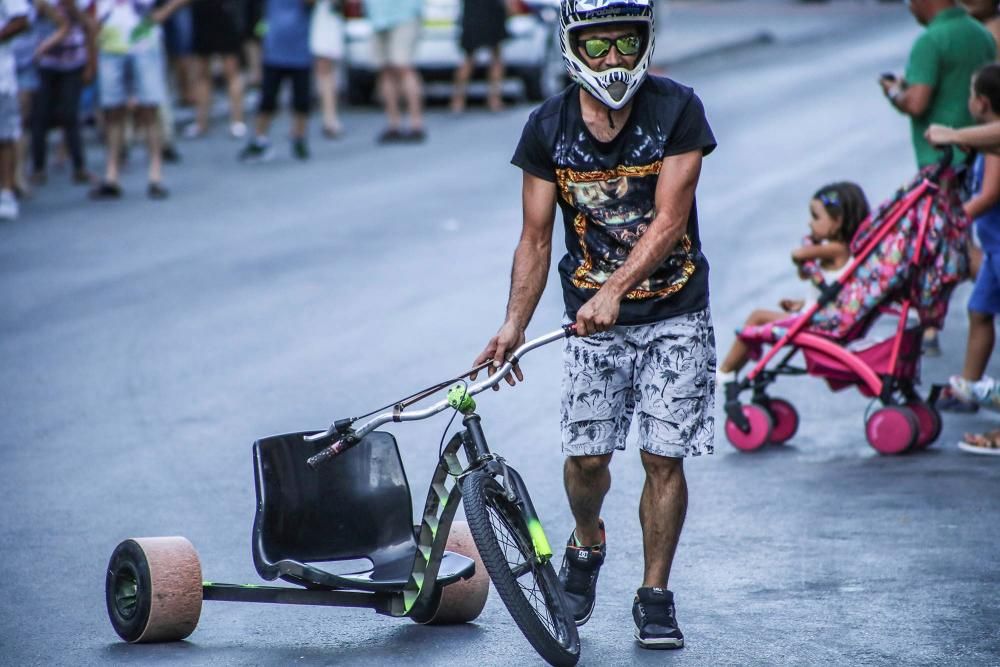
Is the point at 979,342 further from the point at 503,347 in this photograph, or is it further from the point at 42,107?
the point at 42,107

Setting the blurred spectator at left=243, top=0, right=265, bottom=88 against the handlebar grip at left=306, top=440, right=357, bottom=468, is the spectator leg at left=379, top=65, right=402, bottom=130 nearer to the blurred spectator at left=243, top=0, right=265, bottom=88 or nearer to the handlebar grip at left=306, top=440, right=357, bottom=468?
the blurred spectator at left=243, top=0, right=265, bottom=88

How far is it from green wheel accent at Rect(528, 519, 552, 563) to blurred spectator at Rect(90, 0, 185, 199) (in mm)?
10464

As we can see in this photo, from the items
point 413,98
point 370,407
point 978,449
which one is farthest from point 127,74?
point 978,449

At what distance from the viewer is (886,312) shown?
777 centimetres

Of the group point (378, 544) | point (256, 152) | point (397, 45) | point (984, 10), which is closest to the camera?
point (378, 544)

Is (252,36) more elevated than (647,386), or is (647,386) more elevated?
(647,386)

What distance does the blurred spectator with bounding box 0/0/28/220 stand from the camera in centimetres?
1324

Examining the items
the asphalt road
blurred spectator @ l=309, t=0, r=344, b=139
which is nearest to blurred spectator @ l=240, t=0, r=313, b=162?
the asphalt road

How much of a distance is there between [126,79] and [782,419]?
8569mm

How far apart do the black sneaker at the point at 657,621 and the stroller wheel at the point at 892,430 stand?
8.69 ft

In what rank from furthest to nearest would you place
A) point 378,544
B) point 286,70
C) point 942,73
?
point 286,70 → point 942,73 → point 378,544

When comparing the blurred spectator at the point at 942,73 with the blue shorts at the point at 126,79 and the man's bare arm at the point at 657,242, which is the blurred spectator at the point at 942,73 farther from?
the blue shorts at the point at 126,79

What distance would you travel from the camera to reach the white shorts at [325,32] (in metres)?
18.0

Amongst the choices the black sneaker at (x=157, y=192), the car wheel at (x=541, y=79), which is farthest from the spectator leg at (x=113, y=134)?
the car wheel at (x=541, y=79)
